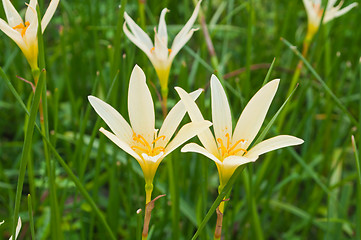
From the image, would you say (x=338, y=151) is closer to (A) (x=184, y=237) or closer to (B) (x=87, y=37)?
(A) (x=184, y=237)

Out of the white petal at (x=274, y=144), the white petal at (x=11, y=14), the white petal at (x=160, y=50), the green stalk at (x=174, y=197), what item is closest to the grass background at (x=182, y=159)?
the green stalk at (x=174, y=197)

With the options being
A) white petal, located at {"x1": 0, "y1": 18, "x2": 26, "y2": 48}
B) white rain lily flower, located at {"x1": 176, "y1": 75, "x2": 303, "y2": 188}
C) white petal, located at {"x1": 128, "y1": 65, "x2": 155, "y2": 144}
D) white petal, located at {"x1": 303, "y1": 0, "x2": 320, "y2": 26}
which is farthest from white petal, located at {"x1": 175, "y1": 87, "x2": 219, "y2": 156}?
white petal, located at {"x1": 303, "y1": 0, "x2": 320, "y2": 26}

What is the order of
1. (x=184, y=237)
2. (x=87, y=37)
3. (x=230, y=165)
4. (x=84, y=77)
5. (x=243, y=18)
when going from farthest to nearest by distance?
1. (x=243, y=18)
2. (x=87, y=37)
3. (x=84, y=77)
4. (x=184, y=237)
5. (x=230, y=165)

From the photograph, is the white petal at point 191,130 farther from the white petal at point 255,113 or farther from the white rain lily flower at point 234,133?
the white petal at point 255,113

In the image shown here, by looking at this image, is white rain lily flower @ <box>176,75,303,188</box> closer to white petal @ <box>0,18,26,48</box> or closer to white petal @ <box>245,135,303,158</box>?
white petal @ <box>245,135,303,158</box>

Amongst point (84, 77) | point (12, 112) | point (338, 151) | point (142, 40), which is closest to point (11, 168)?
point (12, 112)

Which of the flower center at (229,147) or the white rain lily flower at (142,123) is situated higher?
the white rain lily flower at (142,123)

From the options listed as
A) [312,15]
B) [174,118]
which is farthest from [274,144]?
[312,15]
